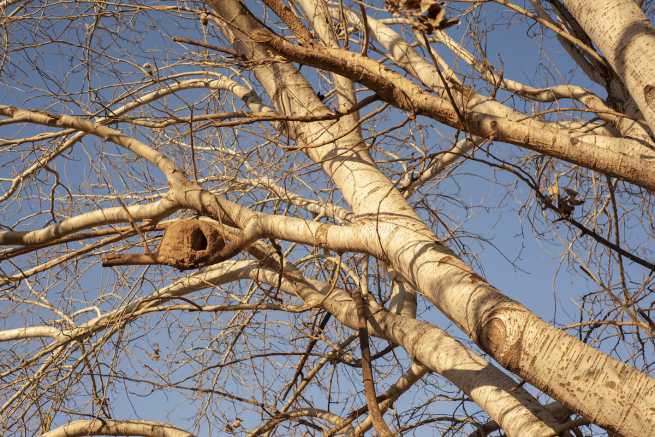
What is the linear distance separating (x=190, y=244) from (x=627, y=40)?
81.6 inches

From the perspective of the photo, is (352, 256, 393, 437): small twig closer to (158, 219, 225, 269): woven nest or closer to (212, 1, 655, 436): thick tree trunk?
(212, 1, 655, 436): thick tree trunk

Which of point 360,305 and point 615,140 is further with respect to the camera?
point 360,305

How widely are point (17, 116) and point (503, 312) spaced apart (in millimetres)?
2858

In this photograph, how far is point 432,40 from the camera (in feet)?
16.1

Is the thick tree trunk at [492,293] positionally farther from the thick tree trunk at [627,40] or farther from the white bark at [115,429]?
the white bark at [115,429]

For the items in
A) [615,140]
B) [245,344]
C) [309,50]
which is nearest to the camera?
[309,50]

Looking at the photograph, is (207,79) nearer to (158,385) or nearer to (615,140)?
(158,385)

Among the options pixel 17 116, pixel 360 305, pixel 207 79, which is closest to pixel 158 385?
pixel 360 305

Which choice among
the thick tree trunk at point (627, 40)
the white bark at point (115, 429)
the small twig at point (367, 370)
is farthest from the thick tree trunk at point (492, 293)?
the white bark at point (115, 429)

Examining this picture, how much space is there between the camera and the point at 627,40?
8.93 feet

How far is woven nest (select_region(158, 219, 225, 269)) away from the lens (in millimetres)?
3072

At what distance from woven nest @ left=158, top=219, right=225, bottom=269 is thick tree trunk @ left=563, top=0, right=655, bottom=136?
1.90 meters

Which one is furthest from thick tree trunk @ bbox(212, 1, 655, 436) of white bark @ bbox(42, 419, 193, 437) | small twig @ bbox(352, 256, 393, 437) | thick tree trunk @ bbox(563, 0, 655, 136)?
white bark @ bbox(42, 419, 193, 437)

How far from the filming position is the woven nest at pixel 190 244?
307cm
